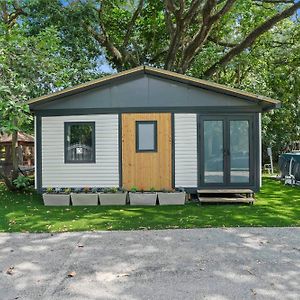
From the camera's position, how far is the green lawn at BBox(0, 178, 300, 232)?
6.98 metres

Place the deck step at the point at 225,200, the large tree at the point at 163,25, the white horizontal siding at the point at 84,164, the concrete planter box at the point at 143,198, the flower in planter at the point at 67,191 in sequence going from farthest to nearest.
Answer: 1. the large tree at the point at 163,25
2. the white horizontal siding at the point at 84,164
3. the flower in planter at the point at 67,191
4. the concrete planter box at the point at 143,198
5. the deck step at the point at 225,200

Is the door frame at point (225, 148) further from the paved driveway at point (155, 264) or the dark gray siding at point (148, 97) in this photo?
the paved driveway at point (155, 264)

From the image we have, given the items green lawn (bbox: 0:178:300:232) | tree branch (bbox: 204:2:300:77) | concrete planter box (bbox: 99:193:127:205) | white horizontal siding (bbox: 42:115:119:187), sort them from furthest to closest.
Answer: tree branch (bbox: 204:2:300:77), white horizontal siding (bbox: 42:115:119:187), concrete planter box (bbox: 99:193:127:205), green lawn (bbox: 0:178:300:232)

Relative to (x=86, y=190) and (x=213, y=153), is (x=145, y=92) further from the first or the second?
(x=86, y=190)

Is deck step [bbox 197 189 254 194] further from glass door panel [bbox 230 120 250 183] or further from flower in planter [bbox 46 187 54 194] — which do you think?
flower in planter [bbox 46 187 54 194]

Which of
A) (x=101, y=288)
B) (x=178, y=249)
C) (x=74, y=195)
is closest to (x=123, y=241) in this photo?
(x=178, y=249)

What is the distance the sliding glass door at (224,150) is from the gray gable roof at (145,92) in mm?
526

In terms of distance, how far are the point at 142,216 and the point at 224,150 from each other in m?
3.51

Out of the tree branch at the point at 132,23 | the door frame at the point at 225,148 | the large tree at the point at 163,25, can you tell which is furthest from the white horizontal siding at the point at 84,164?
the tree branch at the point at 132,23

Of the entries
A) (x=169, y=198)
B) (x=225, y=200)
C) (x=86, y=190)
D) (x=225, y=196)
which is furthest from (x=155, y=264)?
(x=225, y=196)

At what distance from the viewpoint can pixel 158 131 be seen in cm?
1033

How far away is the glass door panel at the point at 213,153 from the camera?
10328 millimetres

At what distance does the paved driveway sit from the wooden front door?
3.98 metres

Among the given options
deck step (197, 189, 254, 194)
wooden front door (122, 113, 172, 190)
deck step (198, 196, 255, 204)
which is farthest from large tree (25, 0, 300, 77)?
deck step (198, 196, 255, 204)
